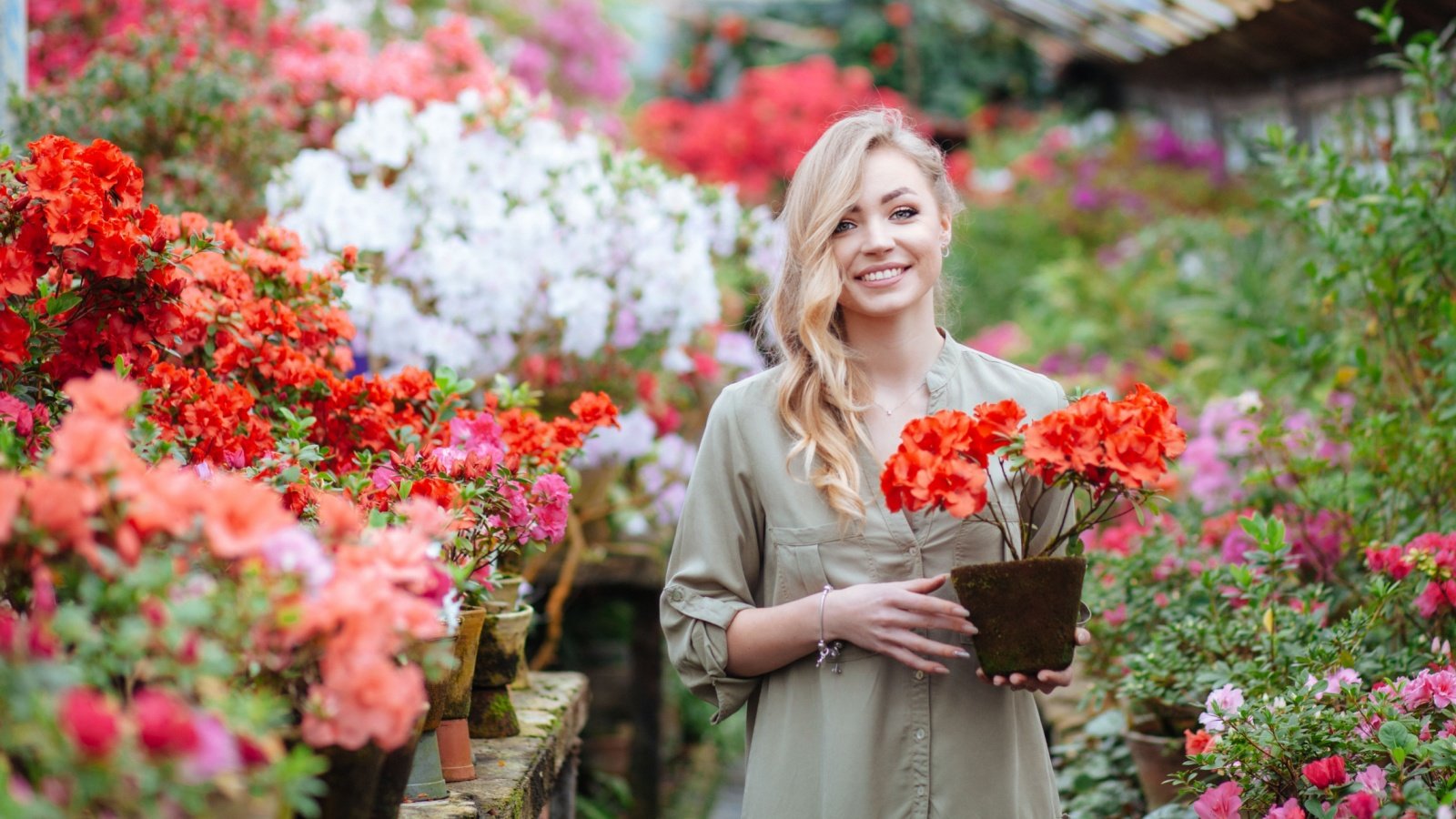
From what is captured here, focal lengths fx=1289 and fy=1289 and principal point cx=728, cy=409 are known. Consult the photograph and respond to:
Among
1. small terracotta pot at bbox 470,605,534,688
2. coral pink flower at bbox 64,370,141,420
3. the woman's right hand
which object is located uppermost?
coral pink flower at bbox 64,370,141,420

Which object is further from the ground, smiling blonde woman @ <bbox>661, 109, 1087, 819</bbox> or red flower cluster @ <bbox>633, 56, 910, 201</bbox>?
red flower cluster @ <bbox>633, 56, 910, 201</bbox>

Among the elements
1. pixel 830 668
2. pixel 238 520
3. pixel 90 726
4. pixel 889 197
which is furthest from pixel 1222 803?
pixel 90 726

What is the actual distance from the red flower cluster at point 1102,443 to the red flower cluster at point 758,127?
9194 millimetres

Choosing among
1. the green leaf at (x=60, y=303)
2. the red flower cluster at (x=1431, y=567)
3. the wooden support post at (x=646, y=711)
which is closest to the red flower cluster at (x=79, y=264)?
the green leaf at (x=60, y=303)

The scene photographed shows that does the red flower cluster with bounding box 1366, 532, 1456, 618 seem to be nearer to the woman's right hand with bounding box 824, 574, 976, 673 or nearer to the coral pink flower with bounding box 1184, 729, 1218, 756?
the coral pink flower with bounding box 1184, 729, 1218, 756

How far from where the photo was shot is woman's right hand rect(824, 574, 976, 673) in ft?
6.21

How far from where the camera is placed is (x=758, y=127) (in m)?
11.2

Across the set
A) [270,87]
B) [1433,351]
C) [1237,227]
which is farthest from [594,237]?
[1237,227]

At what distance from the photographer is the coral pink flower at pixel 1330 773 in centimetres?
198

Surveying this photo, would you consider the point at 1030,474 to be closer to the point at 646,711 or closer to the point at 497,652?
the point at 497,652

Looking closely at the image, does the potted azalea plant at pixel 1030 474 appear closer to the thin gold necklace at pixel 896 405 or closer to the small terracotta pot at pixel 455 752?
the thin gold necklace at pixel 896 405

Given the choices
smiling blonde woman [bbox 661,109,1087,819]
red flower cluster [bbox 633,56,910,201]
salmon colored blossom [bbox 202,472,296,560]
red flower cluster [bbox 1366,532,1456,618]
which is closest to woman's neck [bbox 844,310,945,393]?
smiling blonde woman [bbox 661,109,1087,819]

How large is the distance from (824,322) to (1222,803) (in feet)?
3.37

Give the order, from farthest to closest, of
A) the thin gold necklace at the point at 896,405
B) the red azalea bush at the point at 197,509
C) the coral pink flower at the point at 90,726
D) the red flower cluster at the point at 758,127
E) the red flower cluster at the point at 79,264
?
the red flower cluster at the point at 758,127
the thin gold necklace at the point at 896,405
the red flower cluster at the point at 79,264
the red azalea bush at the point at 197,509
the coral pink flower at the point at 90,726
